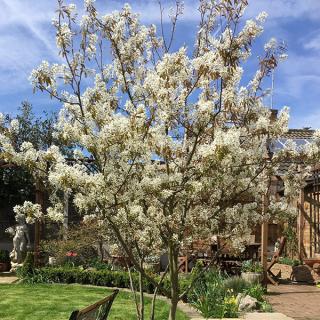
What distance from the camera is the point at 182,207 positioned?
443 centimetres

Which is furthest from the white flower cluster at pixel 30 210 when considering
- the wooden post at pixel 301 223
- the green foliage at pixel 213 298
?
the wooden post at pixel 301 223

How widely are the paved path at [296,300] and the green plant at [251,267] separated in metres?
0.52

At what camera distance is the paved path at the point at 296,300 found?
29.1 ft

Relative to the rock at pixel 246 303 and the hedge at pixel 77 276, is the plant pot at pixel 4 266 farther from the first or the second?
the rock at pixel 246 303

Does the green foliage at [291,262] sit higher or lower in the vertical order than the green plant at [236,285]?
higher

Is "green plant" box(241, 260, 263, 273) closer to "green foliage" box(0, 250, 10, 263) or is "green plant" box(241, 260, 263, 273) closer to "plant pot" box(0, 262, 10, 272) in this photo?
"plant pot" box(0, 262, 10, 272)

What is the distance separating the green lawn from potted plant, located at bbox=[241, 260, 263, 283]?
231cm

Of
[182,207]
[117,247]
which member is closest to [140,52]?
[182,207]

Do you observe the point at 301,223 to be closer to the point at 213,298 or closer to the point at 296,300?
the point at 296,300

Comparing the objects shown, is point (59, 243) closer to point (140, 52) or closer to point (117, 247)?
point (117, 247)

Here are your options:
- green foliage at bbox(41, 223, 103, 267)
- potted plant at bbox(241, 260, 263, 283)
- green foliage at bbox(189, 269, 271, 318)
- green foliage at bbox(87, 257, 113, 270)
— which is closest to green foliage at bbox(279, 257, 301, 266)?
potted plant at bbox(241, 260, 263, 283)

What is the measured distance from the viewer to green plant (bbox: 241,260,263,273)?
12.0 m

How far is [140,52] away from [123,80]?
29 cm

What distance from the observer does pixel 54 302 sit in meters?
9.84
